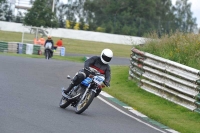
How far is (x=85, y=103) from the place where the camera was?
13.4m

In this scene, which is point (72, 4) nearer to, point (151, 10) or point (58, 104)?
point (151, 10)

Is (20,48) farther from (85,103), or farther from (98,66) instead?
(85,103)

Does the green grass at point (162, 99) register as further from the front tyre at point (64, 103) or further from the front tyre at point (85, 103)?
the front tyre at point (64, 103)

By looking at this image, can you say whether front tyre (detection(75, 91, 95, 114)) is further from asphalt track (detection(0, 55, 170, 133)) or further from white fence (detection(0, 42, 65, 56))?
white fence (detection(0, 42, 65, 56))

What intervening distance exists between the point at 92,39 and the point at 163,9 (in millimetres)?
27706

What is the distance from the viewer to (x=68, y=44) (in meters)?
56.1

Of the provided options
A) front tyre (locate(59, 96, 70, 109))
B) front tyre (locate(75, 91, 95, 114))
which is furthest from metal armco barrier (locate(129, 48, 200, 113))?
front tyre (locate(59, 96, 70, 109))

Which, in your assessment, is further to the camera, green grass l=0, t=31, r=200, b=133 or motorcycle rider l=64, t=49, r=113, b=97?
green grass l=0, t=31, r=200, b=133

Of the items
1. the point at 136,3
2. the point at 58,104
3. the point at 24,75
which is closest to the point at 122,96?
the point at 58,104

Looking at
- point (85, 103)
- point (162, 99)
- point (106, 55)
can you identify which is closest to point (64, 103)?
Result: point (85, 103)

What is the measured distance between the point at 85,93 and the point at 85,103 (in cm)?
22

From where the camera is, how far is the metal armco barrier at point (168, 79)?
15.7 meters

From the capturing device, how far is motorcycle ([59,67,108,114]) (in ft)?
43.9

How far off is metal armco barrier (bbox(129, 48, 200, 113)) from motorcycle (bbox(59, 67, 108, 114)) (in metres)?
2.83
